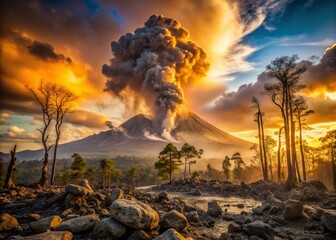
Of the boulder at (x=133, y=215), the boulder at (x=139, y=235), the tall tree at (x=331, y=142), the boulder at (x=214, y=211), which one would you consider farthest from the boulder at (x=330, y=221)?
the tall tree at (x=331, y=142)

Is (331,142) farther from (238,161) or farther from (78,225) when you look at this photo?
(78,225)

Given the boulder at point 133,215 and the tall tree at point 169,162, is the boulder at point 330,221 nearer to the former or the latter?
the boulder at point 133,215

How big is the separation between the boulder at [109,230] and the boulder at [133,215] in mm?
169

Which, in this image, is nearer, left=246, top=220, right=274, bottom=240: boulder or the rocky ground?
the rocky ground

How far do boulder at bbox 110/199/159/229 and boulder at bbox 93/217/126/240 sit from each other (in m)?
0.17

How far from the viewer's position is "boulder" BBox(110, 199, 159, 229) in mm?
6273

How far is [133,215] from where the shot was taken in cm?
630

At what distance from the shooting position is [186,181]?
34.6 metres

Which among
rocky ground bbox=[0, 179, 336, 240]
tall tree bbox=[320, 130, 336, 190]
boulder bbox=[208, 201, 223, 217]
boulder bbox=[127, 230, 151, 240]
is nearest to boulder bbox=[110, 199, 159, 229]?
rocky ground bbox=[0, 179, 336, 240]

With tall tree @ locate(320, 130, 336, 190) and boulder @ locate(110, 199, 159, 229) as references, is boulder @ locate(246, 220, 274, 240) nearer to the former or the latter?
boulder @ locate(110, 199, 159, 229)

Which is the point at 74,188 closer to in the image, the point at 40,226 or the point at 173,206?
the point at 40,226

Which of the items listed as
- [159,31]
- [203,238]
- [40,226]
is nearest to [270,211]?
[203,238]

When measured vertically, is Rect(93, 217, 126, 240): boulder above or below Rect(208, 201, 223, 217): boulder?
above

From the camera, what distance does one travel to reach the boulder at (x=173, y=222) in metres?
7.38
